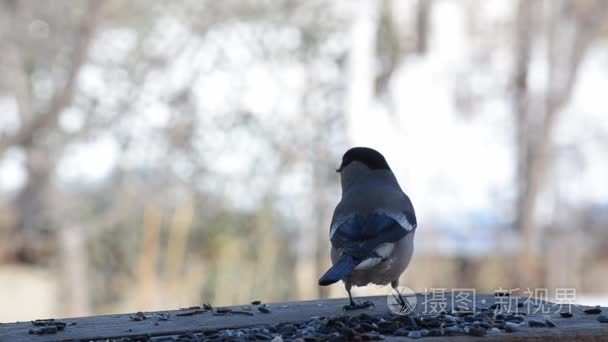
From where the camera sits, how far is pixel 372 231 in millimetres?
2895

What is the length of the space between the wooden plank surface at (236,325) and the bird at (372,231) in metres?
0.12

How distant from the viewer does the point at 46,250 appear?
8547 millimetres

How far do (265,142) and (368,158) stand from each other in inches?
212

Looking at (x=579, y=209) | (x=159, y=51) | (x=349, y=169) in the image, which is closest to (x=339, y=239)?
(x=349, y=169)

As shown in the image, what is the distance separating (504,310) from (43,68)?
20.4ft

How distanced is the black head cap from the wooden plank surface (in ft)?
1.88

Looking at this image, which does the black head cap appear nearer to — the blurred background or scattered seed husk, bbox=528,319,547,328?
scattered seed husk, bbox=528,319,547,328

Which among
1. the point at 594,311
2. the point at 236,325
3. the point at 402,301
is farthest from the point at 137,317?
the point at 594,311

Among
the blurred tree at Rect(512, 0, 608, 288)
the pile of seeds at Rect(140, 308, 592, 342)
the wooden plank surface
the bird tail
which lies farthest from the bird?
the blurred tree at Rect(512, 0, 608, 288)

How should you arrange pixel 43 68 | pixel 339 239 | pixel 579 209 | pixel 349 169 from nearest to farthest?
pixel 339 239 → pixel 349 169 → pixel 43 68 → pixel 579 209

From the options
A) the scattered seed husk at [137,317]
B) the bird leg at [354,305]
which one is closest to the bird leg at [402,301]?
the bird leg at [354,305]

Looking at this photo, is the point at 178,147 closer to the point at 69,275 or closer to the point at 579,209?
the point at 69,275

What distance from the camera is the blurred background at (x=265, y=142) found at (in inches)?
312

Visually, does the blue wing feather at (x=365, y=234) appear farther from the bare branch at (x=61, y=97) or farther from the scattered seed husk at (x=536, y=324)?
Answer: the bare branch at (x=61, y=97)
